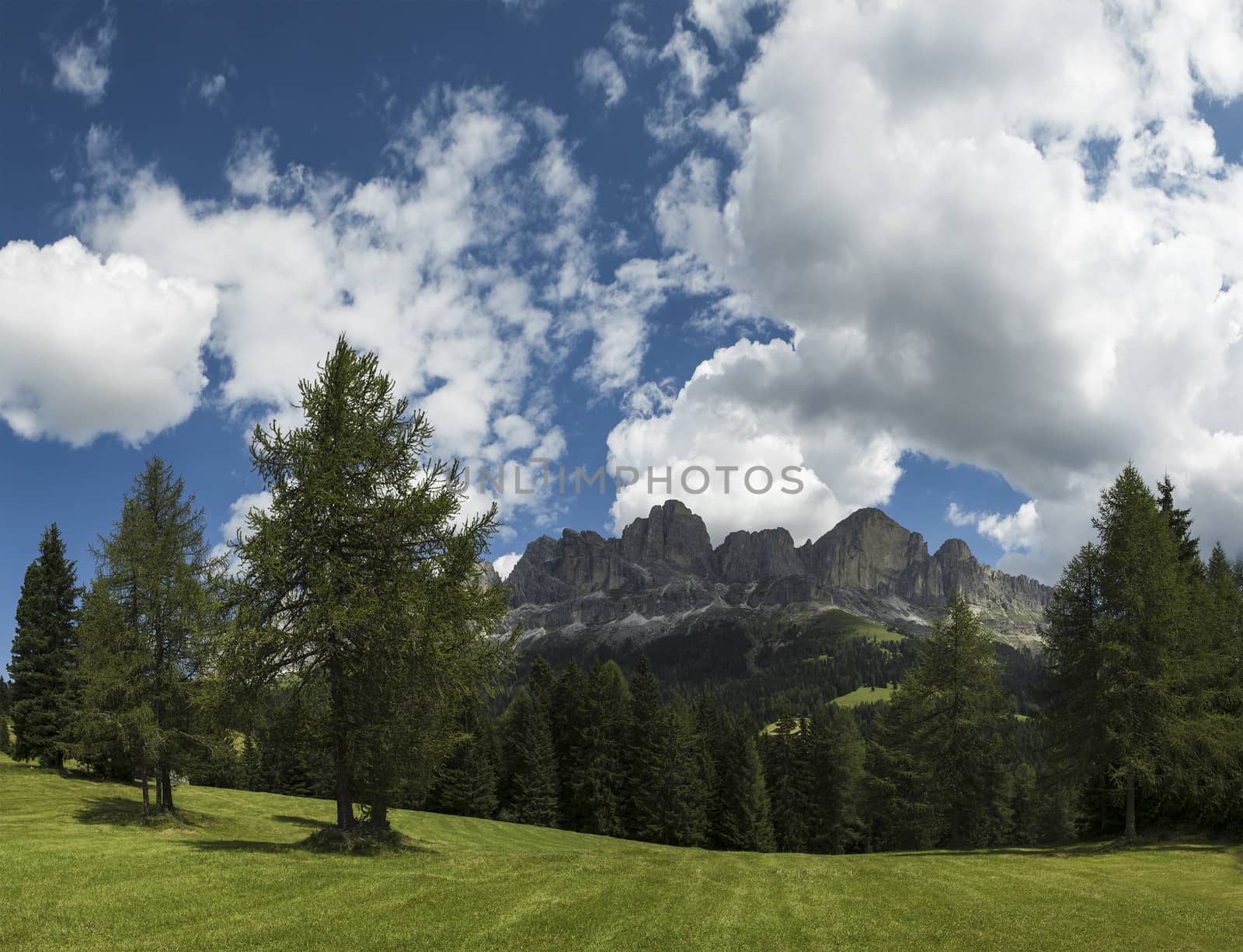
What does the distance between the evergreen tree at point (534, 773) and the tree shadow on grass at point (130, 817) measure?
33.2 m

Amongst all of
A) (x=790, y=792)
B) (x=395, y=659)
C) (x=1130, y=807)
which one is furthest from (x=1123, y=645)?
(x=790, y=792)

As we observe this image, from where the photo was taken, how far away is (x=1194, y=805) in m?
31.1

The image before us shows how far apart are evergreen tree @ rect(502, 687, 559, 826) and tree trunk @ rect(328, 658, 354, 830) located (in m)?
45.3

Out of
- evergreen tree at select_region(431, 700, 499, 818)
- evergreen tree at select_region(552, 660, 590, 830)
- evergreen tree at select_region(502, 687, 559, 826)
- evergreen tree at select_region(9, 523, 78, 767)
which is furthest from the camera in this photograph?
evergreen tree at select_region(552, 660, 590, 830)

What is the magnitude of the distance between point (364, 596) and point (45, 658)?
40372mm

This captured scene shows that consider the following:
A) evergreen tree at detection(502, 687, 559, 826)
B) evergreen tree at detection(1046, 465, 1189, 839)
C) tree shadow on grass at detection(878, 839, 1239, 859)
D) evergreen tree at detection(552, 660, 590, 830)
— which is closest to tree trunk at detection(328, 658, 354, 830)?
tree shadow on grass at detection(878, 839, 1239, 859)

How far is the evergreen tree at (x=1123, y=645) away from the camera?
1142 inches

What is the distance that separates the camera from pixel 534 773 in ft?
209

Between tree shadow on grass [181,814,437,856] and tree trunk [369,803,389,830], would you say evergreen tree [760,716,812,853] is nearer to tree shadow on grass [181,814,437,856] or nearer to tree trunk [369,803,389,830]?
tree trunk [369,803,389,830]

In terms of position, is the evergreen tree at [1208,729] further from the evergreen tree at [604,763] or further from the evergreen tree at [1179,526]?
the evergreen tree at [604,763]

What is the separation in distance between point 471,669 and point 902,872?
13.7 meters

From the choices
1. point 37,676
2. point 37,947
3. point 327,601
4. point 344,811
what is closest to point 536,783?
point 37,676

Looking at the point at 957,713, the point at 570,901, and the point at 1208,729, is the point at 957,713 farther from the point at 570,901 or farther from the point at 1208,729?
the point at 570,901

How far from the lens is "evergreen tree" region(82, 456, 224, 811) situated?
29625mm
